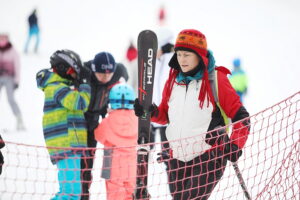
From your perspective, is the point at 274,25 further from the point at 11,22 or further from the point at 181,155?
the point at 181,155

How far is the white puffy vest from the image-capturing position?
345cm

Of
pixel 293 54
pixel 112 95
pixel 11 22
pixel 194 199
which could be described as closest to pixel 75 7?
pixel 11 22

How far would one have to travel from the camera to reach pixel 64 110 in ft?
14.4

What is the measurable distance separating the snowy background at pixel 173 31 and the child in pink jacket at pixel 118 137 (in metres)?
4.55

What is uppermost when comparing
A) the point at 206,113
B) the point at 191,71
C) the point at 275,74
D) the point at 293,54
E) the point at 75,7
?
the point at 75,7

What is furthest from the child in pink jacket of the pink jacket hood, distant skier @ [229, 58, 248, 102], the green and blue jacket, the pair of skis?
distant skier @ [229, 58, 248, 102]

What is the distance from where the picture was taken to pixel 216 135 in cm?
344

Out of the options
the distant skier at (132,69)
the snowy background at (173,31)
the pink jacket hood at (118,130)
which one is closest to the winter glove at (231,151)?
the pink jacket hood at (118,130)

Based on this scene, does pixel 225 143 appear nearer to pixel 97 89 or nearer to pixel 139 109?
pixel 139 109

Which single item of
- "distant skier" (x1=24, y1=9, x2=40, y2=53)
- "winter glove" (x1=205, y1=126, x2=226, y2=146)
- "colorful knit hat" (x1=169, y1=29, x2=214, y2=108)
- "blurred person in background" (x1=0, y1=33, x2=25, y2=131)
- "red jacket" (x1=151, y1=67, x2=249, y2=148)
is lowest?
"winter glove" (x1=205, y1=126, x2=226, y2=146)

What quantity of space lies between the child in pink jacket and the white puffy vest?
81 centimetres

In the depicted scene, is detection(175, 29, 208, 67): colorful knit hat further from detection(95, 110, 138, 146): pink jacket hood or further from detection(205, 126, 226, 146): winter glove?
detection(95, 110, 138, 146): pink jacket hood

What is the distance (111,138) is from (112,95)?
0.41 meters

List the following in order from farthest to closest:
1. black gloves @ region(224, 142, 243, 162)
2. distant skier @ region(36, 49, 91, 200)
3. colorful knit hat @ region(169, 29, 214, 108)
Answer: distant skier @ region(36, 49, 91, 200) < colorful knit hat @ region(169, 29, 214, 108) < black gloves @ region(224, 142, 243, 162)
